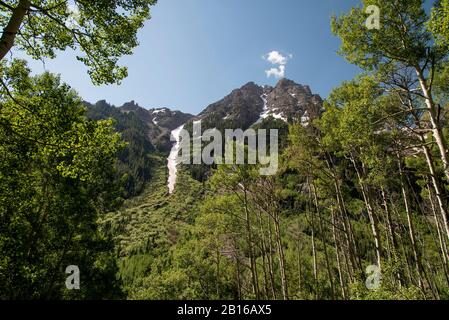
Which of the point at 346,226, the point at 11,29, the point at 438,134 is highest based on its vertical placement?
the point at 11,29

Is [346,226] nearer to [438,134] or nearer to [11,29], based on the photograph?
[438,134]

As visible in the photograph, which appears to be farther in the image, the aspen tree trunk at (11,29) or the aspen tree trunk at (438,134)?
the aspen tree trunk at (438,134)

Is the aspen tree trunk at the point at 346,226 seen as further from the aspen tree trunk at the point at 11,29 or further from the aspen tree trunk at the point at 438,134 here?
the aspen tree trunk at the point at 11,29

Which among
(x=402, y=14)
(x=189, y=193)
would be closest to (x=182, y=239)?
(x=189, y=193)

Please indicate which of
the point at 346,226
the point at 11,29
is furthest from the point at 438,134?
the point at 11,29

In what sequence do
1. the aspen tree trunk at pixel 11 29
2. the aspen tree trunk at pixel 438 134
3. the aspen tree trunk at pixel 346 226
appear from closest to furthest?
the aspen tree trunk at pixel 11 29, the aspen tree trunk at pixel 438 134, the aspen tree trunk at pixel 346 226

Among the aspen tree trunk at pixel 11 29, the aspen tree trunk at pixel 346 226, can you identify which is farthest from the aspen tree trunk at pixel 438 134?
the aspen tree trunk at pixel 11 29

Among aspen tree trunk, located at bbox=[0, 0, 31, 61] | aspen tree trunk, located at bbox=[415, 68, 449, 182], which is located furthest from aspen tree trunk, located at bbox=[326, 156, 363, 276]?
aspen tree trunk, located at bbox=[0, 0, 31, 61]

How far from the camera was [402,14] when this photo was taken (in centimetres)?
988

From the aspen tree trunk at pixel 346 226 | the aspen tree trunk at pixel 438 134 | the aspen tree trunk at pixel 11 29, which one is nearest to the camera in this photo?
the aspen tree trunk at pixel 11 29

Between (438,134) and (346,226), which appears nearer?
(438,134)

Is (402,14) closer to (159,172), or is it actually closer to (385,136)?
(385,136)
